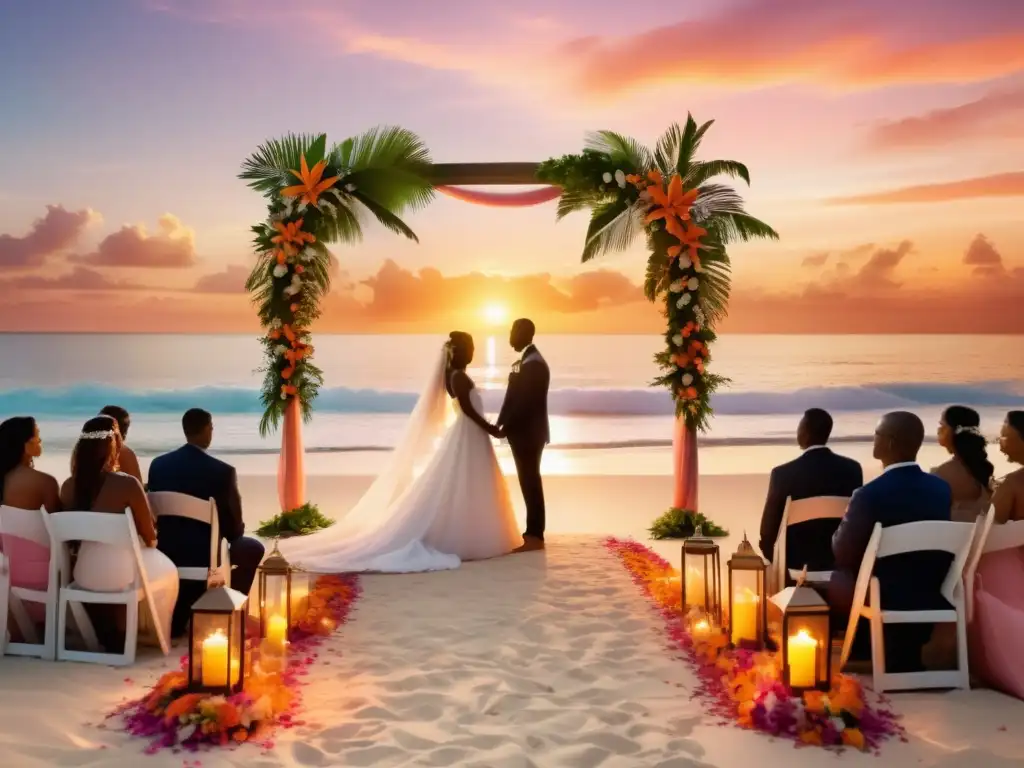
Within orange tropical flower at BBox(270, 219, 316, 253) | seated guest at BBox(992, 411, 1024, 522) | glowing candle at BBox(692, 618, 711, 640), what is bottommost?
glowing candle at BBox(692, 618, 711, 640)

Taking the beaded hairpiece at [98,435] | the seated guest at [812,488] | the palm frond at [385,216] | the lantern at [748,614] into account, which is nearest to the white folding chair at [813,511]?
the seated guest at [812,488]

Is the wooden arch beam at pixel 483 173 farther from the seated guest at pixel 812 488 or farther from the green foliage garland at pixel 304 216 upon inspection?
the seated guest at pixel 812 488

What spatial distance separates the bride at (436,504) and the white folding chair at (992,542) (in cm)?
468

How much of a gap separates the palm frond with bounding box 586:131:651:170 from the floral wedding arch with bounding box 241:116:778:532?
0.01m

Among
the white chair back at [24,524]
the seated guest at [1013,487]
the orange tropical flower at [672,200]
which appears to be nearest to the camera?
the seated guest at [1013,487]

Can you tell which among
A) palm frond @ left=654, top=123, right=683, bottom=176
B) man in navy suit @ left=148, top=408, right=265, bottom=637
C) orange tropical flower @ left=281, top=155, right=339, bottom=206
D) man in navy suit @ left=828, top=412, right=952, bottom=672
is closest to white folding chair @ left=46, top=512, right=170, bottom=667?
man in navy suit @ left=148, top=408, right=265, bottom=637

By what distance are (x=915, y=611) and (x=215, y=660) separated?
3.77 metres

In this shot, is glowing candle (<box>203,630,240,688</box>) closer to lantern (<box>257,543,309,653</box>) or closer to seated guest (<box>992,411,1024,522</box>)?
lantern (<box>257,543,309,653</box>)

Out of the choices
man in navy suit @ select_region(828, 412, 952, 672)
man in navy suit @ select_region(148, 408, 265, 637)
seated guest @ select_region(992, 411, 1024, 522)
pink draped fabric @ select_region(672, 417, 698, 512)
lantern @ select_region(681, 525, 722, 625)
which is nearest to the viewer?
man in navy suit @ select_region(828, 412, 952, 672)

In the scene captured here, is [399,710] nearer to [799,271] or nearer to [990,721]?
[990,721]

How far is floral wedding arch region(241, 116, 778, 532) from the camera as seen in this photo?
10.7 meters

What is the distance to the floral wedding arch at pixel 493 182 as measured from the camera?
10719mm

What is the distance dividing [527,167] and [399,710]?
7.53 meters

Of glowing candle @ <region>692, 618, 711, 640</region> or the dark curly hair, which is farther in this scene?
glowing candle @ <region>692, 618, 711, 640</region>
